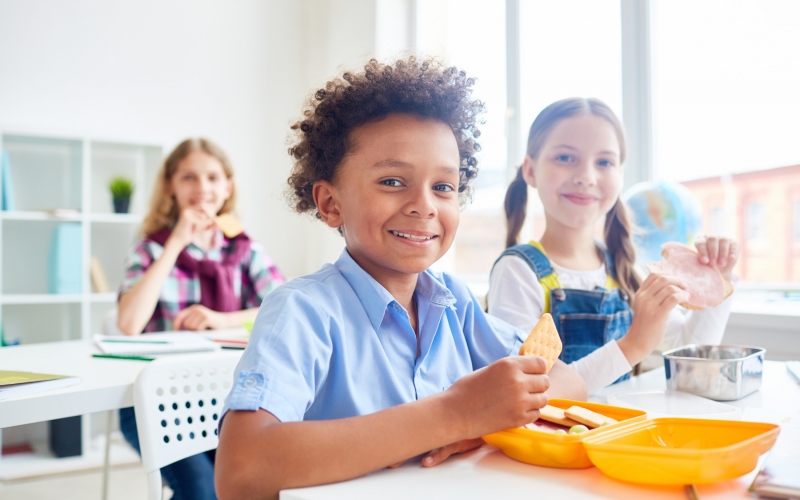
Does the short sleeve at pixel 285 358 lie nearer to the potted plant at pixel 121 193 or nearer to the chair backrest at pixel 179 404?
the chair backrest at pixel 179 404

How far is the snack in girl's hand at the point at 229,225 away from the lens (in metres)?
2.62

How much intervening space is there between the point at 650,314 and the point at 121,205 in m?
2.98

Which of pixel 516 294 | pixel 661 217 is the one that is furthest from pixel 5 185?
pixel 661 217

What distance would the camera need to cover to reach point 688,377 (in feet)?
3.93

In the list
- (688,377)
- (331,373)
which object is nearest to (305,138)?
(331,373)

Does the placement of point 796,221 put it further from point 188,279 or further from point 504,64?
point 188,279

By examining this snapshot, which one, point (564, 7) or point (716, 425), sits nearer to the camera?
point (716, 425)

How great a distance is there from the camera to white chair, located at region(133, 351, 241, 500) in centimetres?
119

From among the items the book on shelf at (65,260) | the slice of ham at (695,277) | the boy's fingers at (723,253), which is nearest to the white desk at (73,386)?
the slice of ham at (695,277)

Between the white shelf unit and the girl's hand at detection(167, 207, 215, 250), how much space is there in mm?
998

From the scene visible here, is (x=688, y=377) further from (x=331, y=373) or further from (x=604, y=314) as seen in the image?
(x=331, y=373)

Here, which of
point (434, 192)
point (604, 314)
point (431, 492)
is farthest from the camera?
point (604, 314)

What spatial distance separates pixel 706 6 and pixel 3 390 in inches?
99.1

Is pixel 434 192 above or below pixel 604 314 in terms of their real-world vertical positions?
above
